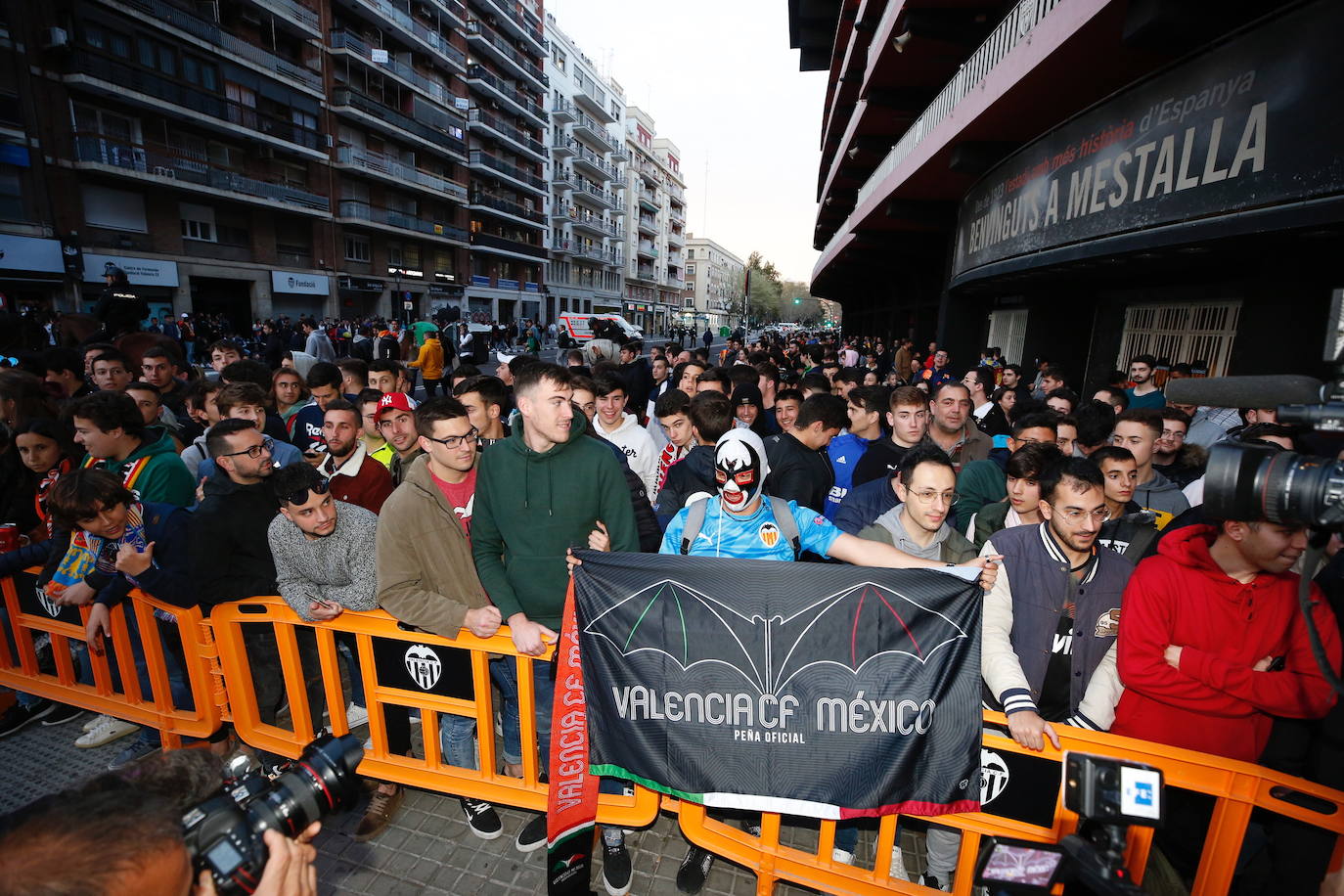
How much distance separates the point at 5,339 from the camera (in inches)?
288

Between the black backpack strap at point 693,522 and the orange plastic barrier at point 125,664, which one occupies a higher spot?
the black backpack strap at point 693,522

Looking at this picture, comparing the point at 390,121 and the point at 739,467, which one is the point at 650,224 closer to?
the point at 390,121

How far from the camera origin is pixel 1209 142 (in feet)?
16.7

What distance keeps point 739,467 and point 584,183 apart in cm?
6473

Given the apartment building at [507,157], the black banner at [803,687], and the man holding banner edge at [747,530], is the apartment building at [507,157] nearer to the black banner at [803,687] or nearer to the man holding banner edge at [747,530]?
the man holding banner edge at [747,530]

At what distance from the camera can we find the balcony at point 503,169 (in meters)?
43.0

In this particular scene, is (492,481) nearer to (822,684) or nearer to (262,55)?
(822,684)

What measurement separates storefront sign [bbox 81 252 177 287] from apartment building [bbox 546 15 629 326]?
3369cm

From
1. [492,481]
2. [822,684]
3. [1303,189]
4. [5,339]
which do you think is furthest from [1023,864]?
[5,339]

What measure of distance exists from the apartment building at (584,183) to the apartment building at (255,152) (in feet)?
32.3

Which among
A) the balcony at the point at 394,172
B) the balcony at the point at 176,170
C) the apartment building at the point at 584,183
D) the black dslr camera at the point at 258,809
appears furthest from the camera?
the apartment building at the point at 584,183

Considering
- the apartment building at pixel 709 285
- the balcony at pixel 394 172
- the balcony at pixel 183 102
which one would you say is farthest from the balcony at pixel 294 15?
the apartment building at pixel 709 285

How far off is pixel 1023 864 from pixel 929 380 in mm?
12639

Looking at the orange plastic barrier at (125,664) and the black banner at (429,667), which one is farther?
the orange plastic barrier at (125,664)
